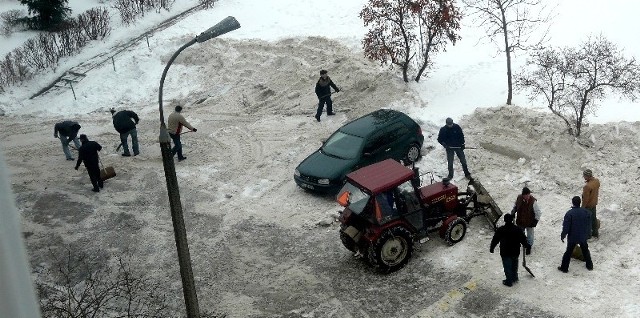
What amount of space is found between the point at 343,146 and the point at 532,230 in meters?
5.15

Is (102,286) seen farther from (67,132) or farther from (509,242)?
(509,242)

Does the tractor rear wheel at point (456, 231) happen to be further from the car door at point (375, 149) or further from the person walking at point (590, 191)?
the car door at point (375, 149)

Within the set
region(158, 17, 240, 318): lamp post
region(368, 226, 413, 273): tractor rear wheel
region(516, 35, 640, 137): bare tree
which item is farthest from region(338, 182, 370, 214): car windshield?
region(516, 35, 640, 137): bare tree

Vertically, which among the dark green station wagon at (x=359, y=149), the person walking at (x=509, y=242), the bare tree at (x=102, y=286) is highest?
the dark green station wagon at (x=359, y=149)

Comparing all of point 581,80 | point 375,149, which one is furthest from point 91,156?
point 581,80

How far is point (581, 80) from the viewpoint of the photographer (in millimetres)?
14547

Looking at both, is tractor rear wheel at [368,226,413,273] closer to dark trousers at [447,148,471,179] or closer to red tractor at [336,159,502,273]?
red tractor at [336,159,502,273]

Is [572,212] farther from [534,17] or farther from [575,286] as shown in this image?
[534,17]

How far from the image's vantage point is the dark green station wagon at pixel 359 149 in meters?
14.4

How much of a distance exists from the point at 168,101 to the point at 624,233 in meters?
15.4

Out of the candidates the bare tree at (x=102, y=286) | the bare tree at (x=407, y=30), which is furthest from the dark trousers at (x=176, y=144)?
the bare tree at (x=407, y=30)

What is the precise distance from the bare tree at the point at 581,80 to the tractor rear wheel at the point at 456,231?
445cm

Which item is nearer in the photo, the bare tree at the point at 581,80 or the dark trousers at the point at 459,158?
the bare tree at the point at 581,80

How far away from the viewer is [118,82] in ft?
74.4
